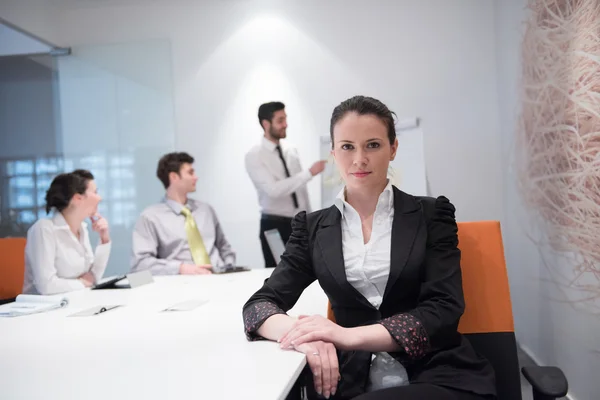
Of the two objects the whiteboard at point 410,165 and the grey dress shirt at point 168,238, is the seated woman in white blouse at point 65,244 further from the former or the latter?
the whiteboard at point 410,165

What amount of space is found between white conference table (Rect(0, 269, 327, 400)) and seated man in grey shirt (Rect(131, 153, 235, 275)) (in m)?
1.26

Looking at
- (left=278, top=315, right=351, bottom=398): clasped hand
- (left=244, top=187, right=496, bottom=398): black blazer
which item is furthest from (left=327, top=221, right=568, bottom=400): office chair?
(left=278, top=315, right=351, bottom=398): clasped hand

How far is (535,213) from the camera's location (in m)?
3.44

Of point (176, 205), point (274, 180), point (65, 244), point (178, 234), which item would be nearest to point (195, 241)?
point (178, 234)

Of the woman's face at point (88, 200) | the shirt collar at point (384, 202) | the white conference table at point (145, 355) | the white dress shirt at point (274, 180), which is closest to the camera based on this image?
the white conference table at point (145, 355)

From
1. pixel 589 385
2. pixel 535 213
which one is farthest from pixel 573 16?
pixel 589 385

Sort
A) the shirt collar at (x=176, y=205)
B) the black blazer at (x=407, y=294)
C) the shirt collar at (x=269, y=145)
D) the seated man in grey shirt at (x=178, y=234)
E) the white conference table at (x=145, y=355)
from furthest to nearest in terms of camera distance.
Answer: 1. the shirt collar at (x=269, y=145)
2. the shirt collar at (x=176, y=205)
3. the seated man in grey shirt at (x=178, y=234)
4. the black blazer at (x=407, y=294)
5. the white conference table at (x=145, y=355)

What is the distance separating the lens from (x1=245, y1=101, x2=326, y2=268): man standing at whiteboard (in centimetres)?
458

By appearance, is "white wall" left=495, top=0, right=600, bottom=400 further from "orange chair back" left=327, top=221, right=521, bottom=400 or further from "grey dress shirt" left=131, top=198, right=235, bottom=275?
"grey dress shirt" left=131, top=198, right=235, bottom=275

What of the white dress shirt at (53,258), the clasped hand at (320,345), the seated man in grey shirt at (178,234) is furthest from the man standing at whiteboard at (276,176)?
the clasped hand at (320,345)

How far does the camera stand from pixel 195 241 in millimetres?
3666

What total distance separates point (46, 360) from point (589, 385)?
2.34m

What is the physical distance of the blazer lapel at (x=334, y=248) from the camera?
1.49 metres

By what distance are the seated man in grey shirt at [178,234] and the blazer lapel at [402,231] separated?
1.95 m
